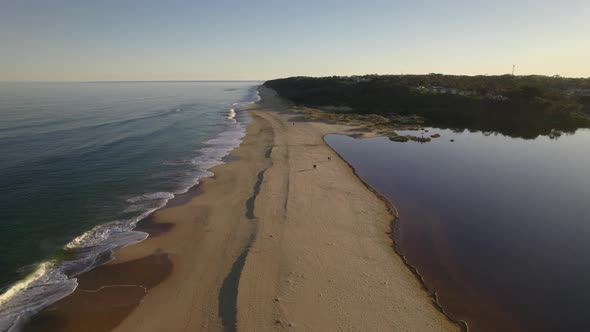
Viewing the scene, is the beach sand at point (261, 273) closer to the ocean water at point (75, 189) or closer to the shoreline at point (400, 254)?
the shoreline at point (400, 254)

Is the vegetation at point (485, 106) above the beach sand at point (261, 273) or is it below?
above

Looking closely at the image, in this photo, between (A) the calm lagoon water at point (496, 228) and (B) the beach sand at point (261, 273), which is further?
(A) the calm lagoon water at point (496, 228)

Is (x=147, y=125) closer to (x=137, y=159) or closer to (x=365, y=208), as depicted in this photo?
(x=137, y=159)

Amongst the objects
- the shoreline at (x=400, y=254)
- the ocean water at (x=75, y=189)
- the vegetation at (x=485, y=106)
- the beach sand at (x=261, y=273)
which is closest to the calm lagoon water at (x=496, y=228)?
the shoreline at (x=400, y=254)

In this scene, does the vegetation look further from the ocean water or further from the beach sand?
the beach sand

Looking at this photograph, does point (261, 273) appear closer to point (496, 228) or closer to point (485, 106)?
point (496, 228)

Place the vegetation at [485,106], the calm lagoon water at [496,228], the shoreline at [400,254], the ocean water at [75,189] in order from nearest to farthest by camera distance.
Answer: the shoreline at [400,254] < the calm lagoon water at [496,228] < the ocean water at [75,189] < the vegetation at [485,106]
